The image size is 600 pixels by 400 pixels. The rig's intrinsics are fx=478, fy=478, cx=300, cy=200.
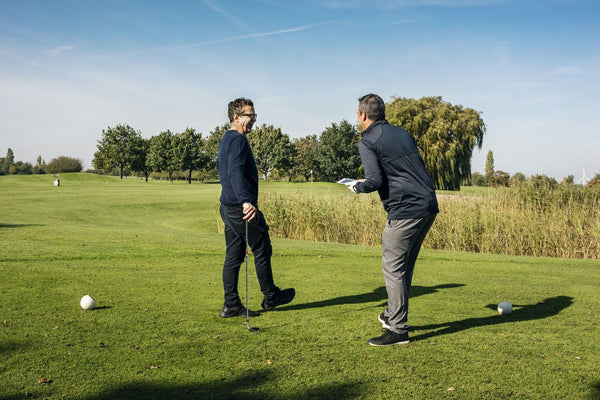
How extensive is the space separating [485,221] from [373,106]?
34.5 ft

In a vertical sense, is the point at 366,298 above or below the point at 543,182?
below

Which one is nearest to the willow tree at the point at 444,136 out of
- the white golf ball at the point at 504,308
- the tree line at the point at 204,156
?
the tree line at the point at 204,156

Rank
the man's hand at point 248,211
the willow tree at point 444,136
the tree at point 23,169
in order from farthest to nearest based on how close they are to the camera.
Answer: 1. the tree at point 23,169
2. the willow tree at point 444,136
3. the man's hand at point 248,211

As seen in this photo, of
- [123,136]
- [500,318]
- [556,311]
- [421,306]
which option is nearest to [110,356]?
[421,306]

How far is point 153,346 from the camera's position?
13.1 feet

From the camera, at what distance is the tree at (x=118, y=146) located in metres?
81.9

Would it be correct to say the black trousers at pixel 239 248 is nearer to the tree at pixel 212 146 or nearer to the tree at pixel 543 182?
the tree at pixel 543 182

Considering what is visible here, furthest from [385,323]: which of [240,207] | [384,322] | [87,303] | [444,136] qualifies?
[444,136]

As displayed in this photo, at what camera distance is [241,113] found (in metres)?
5.00

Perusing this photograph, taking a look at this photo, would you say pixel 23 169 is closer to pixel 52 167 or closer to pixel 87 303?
pixel 52 167

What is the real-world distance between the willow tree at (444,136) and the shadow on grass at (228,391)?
164 feet

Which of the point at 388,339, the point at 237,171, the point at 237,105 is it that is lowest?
the point at 388,339

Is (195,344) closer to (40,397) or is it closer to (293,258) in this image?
(40,397)

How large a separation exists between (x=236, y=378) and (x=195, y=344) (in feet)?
2.79
